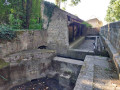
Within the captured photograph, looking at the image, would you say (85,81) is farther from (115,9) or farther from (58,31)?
(115,9)

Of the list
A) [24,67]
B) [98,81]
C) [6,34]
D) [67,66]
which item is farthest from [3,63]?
[98,81]

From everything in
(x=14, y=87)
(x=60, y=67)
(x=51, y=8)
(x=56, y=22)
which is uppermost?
(x=51, y=8)

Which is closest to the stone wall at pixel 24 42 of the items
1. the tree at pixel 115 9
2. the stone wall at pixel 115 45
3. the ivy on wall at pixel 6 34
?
the ivy on wall at pixel 6 34

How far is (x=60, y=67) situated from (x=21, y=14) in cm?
829

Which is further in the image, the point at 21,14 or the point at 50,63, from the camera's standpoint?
the point at 21,14

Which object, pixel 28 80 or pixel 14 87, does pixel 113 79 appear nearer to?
pixel 28 80

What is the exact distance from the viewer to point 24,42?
6.30 meters

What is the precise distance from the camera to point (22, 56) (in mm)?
5289

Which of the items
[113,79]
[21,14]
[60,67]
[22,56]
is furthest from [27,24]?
[113,79]

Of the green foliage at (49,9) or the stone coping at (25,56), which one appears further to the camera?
the green foliage at (49,9)

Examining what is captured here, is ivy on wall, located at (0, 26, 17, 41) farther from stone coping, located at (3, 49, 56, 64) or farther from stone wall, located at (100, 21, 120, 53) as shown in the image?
stone wall, located at (100, 21, 120, 53)

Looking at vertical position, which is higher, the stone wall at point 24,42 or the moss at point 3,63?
the stone wall at point 24,42

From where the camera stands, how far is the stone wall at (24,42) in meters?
5.03

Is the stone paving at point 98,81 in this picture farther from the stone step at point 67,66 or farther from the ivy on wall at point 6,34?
the ivy on wall at point 6,34
